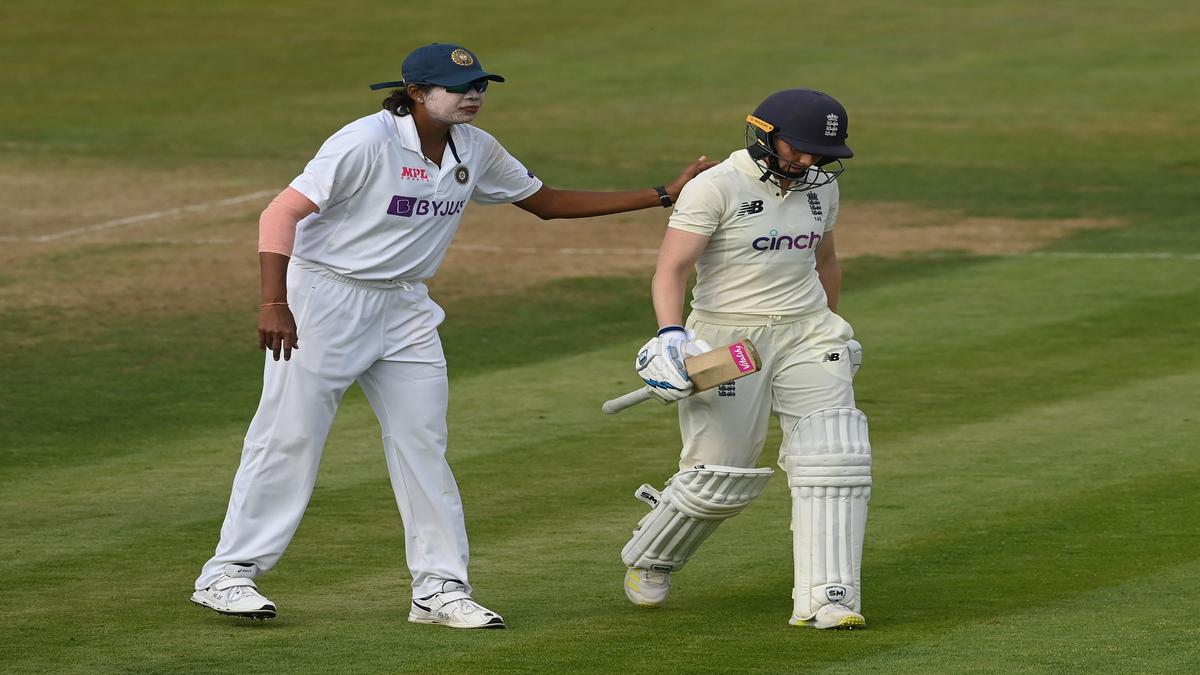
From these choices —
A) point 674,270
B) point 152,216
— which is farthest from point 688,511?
point 152,216

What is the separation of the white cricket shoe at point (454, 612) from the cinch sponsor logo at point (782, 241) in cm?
152

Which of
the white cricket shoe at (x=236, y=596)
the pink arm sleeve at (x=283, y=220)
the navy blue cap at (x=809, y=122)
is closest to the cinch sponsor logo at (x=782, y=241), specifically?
the navy blue cap at (x=809, y=122)

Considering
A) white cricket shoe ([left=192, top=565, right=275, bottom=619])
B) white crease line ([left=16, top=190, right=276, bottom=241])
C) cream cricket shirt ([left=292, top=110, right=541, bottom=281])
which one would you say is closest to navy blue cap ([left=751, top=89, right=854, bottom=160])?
cream cricket shirt ([left=292, top=110, right=541, bottom=281])

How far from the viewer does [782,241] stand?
759 cm

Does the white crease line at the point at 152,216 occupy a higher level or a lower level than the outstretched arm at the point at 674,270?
lower

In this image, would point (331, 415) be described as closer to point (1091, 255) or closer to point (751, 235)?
point (751, 235)

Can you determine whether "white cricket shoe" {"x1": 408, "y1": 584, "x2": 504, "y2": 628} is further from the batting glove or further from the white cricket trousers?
the batting glove

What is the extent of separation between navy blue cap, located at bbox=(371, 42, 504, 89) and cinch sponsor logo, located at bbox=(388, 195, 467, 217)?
0.38m

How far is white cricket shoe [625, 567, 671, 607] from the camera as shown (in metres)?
7.71

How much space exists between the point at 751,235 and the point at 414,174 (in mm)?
1155

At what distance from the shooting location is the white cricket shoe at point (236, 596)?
7.28m

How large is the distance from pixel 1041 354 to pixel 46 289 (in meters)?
7.02

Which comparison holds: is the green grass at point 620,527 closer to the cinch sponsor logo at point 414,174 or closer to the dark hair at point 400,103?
the cinch sponsor logo at point 414,174

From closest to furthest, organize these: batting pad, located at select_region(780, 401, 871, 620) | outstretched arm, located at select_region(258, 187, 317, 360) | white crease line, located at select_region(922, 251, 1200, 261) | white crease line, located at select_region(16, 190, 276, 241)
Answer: outstretched arm, located at select_region(258, 187, 317, 360) < batting pad, located at select_region(780, 401, 871, 620) < white crease line, located at select_region(922, 251, 1200, 261) < white crease line, located at select_region(16, 190, 276, 241)
